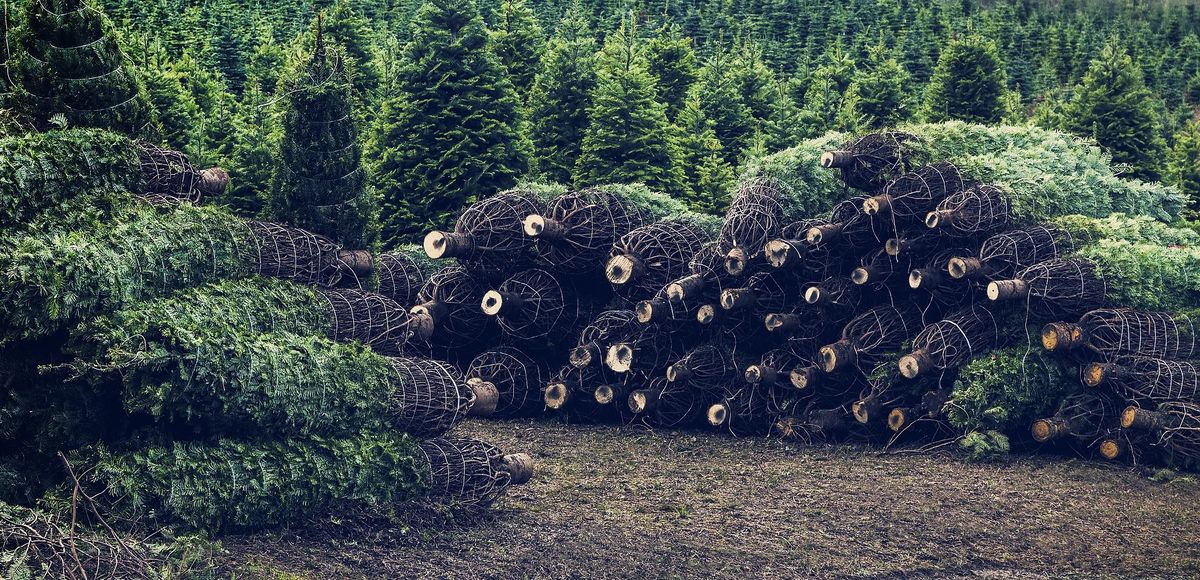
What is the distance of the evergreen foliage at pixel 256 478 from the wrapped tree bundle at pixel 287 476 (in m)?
0.01

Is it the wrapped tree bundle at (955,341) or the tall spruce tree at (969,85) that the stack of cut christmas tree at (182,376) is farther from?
the tall spruce tree at (969,85)

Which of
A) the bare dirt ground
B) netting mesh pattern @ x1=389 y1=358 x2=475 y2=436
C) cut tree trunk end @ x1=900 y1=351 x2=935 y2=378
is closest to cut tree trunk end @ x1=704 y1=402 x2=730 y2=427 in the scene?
the bare dirt ground

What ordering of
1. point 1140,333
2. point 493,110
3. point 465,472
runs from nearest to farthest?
point 465,472 < point 1140,333 < point 493,110

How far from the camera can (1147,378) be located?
1852 centimetres

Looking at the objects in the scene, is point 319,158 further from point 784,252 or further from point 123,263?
point 784,252

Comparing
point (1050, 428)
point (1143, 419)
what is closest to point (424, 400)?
point (1050, 428)

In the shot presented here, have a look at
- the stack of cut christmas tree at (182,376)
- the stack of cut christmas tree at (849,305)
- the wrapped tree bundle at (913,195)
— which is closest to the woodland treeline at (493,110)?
the stack of cut christmas tree at (849,305)

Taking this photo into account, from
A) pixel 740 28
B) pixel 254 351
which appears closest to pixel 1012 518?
pixel 254 351

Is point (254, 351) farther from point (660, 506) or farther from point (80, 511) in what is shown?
point (660, 506)

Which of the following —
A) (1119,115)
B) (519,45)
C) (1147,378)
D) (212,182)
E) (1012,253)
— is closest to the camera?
(1147,378)

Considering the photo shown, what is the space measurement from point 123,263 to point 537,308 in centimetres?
868

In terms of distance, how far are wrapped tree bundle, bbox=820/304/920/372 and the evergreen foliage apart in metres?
7.34

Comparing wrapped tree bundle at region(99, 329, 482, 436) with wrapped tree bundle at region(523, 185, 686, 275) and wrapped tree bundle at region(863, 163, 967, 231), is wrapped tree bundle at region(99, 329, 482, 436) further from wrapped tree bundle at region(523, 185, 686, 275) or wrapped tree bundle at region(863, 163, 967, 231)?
wrapped tree bundle at region(863, 163, 967, 231)

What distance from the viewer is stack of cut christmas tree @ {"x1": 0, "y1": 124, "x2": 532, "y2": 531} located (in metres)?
13.1
